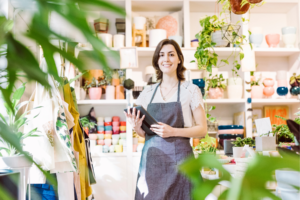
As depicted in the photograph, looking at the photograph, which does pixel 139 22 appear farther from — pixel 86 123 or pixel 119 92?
pixel 86 123

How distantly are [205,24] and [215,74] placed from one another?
0.94 metres

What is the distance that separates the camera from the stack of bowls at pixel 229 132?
9.73 ft

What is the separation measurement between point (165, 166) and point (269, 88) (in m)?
2.01

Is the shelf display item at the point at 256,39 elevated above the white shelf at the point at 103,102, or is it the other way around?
the shelf display item at the point at 256,39

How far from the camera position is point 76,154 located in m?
1.92

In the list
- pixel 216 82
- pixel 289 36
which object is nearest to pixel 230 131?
pixel 216 82

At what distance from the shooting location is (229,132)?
298cm

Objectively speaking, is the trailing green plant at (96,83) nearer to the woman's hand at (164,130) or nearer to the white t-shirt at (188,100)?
the white t-shirt at (188,100)

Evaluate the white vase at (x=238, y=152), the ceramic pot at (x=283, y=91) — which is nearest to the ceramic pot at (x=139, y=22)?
the ceramic pot at (x=283, y=91)

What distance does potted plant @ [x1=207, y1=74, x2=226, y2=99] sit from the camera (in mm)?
3191

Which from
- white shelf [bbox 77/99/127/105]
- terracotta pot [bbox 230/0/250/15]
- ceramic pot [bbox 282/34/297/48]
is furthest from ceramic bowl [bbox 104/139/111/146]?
ceramic pot [bbox 282/34/297/48]

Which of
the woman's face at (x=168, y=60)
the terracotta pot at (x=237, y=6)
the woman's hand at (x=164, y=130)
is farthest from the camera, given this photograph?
the woman's face at (x=168, y=60)

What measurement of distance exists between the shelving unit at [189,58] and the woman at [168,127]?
3.91 feet

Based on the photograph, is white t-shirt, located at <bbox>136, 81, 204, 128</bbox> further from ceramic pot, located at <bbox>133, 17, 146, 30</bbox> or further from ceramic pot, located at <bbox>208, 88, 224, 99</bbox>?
ceramic pot, located at <bbox>133, 17, 146, 30</bbox>
